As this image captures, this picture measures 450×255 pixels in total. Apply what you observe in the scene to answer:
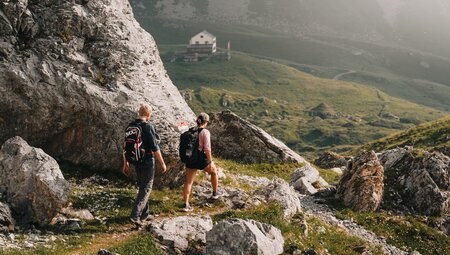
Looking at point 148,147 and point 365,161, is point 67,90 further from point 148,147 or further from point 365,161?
point 365,161

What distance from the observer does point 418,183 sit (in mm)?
31453

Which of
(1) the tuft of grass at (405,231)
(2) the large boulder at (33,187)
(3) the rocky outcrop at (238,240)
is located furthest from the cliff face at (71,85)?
(1) the tuft of grass at (405,231)

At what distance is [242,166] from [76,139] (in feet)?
54.5

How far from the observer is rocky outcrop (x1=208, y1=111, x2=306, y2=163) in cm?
4150

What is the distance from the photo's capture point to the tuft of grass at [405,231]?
24.9 metres

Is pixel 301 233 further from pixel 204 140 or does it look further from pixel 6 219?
pixel 6 219

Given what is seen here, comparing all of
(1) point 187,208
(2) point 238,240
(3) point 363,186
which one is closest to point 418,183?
(3) point 363,186

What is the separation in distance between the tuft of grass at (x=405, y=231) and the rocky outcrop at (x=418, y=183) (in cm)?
233

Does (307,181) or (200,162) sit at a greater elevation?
(200,162)

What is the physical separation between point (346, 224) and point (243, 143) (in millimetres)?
16688

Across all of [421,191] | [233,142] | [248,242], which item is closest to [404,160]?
[421,191]

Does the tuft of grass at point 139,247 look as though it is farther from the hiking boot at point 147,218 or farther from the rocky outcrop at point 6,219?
the rocky outcrop at point 6,219

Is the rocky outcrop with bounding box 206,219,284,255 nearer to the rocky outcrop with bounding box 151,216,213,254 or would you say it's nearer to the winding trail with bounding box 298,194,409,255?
the rocky outcrop with bounding box 151,216,213,254

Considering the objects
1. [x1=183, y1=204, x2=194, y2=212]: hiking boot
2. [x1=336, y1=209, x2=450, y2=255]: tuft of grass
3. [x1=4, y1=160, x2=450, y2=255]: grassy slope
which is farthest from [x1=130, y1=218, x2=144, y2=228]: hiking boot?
[x1=336, y1=209, x2=450, y2=255]: tuft of grass
